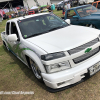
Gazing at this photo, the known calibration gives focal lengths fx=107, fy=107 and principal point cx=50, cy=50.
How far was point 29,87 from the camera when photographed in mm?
2783

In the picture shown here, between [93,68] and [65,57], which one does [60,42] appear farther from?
[93,68]

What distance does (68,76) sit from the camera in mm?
2066

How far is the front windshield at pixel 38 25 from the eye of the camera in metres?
3.10

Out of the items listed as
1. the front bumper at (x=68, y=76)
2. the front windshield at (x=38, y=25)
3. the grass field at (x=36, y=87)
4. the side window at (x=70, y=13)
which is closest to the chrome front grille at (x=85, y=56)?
the front bumper at (x=68, y=76)

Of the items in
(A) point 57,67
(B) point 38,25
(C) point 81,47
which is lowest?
(A) point 57,67

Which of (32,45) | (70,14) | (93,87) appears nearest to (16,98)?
(32,45)

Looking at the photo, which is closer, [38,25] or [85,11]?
[38,25]

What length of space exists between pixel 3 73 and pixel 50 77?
2317mm

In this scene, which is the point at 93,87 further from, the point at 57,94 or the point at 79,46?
the point at 79,46

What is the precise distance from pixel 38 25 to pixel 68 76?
1.90 meters

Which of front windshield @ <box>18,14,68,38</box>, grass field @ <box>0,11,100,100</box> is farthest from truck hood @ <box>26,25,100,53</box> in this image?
grass field @ <box>0,11,100,100</box>

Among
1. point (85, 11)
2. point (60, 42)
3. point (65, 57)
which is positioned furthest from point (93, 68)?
point (85, 11)

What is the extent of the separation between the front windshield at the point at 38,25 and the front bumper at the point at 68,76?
143 cm

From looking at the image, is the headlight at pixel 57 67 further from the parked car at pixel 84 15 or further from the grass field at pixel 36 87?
the parked car at pixel 84 15
